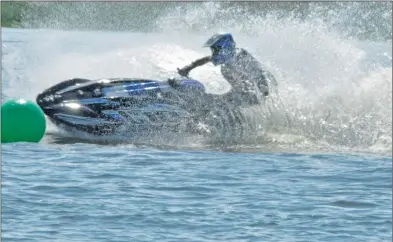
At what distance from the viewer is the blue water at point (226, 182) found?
8617 millimetres

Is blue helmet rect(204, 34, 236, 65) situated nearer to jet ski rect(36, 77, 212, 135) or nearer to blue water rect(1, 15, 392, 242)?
jet ski rect(36, 77, 212, 135)

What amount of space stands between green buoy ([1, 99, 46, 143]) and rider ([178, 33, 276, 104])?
2249mm

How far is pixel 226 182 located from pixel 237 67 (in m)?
3.33

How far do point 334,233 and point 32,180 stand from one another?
3369 mm

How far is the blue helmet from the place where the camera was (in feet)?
44.8

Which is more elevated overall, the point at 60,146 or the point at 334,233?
the point at 60,146

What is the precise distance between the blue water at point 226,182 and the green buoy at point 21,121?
0.54ft

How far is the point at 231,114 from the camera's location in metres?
13.9

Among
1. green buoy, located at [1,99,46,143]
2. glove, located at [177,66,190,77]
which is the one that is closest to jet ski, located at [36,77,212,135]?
glove, located at [177,66,190,77]

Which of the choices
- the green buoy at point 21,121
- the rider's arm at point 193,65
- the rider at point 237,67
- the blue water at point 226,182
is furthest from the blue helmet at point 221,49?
the green buoy at point 21,121

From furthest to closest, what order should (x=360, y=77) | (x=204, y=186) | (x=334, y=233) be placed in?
(x=360, y=77), (x=204, y=186), (x=334, y=233)

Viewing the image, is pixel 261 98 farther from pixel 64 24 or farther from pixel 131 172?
pixel 64 24

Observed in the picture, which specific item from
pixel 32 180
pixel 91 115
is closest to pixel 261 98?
pixel 91 115

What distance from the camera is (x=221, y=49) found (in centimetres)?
1365
